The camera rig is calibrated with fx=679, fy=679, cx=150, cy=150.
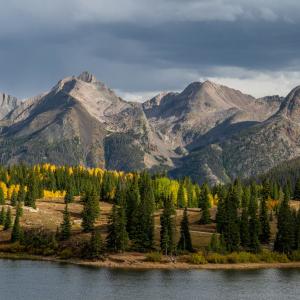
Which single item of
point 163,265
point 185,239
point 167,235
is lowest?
point 163,265

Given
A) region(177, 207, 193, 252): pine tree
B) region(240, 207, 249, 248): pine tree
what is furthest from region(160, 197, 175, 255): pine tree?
region(240, 207, 249, 248): pine tree

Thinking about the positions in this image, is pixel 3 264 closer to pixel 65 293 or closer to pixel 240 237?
pixel 65 293

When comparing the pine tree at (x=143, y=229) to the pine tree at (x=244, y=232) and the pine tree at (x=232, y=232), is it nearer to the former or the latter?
the pine tree at (x=232, y=232)

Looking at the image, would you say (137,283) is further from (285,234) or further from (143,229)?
(285,234)

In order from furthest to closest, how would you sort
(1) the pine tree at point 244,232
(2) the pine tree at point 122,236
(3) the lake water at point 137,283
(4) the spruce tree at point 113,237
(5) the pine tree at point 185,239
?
(1) the pine tree at point 244,232
(5) the pine tree at point 185,239
(4) the spruce tree at point 113,237
(2) the pine tree at point 122,236
(3) the lake water at point 137,283

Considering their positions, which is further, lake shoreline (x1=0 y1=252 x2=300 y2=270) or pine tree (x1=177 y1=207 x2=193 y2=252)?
pine tree (x1=177 y1=207 x2=193 y2=252)

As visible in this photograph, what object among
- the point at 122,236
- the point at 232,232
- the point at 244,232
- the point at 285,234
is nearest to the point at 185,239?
the point at 232,232

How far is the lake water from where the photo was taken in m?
119

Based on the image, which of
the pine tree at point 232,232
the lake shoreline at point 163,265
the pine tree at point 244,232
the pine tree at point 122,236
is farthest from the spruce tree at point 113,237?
the pine tree at point 244,232

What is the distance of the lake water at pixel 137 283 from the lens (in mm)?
118875

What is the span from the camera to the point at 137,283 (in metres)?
132

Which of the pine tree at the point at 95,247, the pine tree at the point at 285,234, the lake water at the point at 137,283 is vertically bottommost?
the lake water at the point at 137,283

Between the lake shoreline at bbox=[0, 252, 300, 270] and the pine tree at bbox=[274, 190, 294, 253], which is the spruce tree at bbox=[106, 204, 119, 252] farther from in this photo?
the pine tree at bbox=[274, 190, 294, 253]

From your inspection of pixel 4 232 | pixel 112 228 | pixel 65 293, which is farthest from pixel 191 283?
A: pixel 4 232
